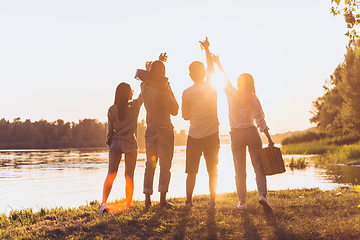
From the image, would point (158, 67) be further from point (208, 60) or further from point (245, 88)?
Result: point (245, 88)

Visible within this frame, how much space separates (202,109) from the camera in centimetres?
573

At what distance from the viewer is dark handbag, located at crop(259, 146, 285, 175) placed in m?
5.48

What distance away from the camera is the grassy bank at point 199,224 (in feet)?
14.8

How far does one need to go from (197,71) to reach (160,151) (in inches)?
60.8

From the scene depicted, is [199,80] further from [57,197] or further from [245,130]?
[57,197]

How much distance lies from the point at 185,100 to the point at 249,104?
113 cm

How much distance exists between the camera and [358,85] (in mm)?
24484

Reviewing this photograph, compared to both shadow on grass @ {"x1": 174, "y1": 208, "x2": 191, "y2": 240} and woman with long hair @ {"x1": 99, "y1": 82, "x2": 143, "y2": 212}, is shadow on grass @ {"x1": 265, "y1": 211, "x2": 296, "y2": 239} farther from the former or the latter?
woman with long hair @ {"x1": 99, "y1": 82, "x2": 143, "y2": 212}

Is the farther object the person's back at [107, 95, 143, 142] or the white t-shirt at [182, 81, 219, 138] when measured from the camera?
the person's back at [107, 95, 143, 142]

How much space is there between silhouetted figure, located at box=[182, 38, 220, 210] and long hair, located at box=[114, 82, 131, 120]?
107cm

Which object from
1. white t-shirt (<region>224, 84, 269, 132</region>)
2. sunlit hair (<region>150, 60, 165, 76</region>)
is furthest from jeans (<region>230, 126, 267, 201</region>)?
sunlit hair (<region>150, 60, 165, 76</region>)

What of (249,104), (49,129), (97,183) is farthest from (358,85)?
(49,129)

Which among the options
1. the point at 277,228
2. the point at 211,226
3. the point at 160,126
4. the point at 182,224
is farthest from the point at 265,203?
the point at 160,126

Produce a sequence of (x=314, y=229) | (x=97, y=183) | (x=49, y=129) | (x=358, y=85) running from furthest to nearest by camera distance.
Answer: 1. (x=49, y=129)
2. (x=358, y=85)
3. (x=97, y=183)
4. (x=314, y=229)
